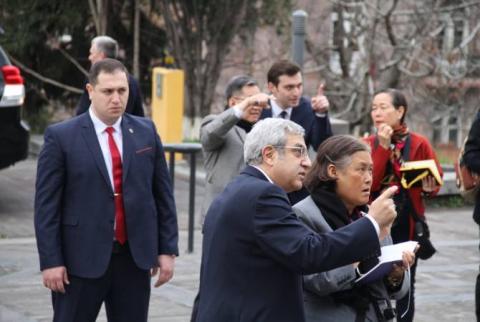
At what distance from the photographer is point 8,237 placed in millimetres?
11703

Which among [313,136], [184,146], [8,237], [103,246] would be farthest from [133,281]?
[8,237]

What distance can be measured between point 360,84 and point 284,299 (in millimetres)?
18029

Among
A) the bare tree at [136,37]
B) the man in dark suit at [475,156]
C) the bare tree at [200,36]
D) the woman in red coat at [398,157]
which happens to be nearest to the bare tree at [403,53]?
the bare tree at [200,36]

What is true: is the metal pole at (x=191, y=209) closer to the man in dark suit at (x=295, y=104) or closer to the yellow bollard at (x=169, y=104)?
the man in dark suit at (x=295, y=104)

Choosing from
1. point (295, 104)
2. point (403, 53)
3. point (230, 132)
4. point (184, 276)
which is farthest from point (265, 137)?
point (403, 53)

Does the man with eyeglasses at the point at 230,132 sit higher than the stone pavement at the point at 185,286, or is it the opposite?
the man with eyeglasses at the point at 230,132

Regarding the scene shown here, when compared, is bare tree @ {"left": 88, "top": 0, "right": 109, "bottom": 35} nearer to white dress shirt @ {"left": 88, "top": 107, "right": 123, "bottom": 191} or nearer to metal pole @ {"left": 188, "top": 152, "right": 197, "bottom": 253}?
metal pole @ {"left": 188, "top": 152, "right": 197, "bottom": 253}

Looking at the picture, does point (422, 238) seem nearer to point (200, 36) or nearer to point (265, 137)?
point (265, 137)

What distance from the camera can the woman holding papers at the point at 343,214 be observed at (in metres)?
5.18

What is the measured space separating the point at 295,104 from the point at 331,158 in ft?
9.83

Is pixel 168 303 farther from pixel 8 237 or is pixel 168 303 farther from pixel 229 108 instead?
pixel 8 237

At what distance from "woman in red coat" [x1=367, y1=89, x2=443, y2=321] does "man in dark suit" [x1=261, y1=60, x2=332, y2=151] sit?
0.51 meters

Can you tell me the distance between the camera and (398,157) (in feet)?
25.6

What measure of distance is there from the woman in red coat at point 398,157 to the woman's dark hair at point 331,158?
2.34 m
